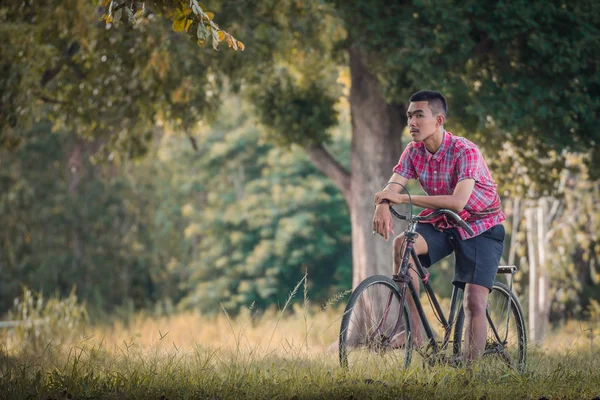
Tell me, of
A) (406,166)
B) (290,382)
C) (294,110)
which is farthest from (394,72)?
(290,382)

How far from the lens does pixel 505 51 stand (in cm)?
985

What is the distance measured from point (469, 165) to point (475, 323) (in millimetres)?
1035

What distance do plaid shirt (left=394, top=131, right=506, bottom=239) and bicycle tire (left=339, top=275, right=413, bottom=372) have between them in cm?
70

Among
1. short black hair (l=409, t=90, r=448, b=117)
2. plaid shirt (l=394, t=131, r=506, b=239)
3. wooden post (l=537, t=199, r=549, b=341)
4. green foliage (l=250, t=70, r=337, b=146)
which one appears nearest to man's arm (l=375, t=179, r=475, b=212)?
plaid shirt (l=394, t=131, r=506, b=239)

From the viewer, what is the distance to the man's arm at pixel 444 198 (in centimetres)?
520

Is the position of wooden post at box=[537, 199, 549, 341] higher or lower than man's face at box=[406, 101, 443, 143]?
lower

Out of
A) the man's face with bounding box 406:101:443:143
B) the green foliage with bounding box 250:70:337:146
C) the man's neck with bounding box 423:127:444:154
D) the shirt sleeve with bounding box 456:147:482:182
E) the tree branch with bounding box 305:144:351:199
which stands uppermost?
the green foliage with bounding box 250:70:337:146

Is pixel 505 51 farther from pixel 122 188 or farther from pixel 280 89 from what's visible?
pixel 122 188

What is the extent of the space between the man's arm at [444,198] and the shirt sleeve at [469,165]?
4 cm

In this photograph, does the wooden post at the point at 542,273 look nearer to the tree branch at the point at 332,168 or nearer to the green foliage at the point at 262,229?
the tree branch at the point at 332,168

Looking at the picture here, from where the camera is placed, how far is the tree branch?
12.3 m

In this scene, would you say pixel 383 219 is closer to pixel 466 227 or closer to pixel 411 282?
pixel 411 282

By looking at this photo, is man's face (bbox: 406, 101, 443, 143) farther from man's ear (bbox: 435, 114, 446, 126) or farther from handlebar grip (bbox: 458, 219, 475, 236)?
handlebar grip (bbox: 458, 219, 475, 236)

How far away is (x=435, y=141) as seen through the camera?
550 cm
